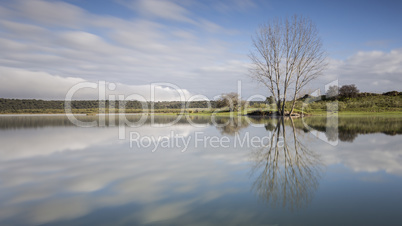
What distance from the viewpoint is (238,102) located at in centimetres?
3847

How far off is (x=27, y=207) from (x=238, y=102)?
36773 millimetres

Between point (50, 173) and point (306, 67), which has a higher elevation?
point (306, 67)

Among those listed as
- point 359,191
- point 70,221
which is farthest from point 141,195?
point 359,191

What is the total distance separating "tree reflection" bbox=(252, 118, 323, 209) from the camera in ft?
8.91

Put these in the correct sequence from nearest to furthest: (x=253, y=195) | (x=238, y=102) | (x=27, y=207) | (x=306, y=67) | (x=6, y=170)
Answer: (x=27, y=207) → (x=253, y=195) → (x=6, y=170) → (x=306, y=67) → (x=238, y=102)

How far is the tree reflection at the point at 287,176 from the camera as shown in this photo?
2.72 metres

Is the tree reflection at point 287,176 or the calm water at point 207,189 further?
the tree reflection at point 287,176

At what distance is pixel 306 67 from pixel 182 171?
70.4ft

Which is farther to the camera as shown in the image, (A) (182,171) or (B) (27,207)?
(A) (182,171)

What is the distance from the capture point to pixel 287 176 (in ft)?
11.5

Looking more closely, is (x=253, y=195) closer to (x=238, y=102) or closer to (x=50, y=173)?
(x=50, y=173)

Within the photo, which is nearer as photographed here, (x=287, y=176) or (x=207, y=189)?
(x=207, y=189)

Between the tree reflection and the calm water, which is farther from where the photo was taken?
the tree reflection

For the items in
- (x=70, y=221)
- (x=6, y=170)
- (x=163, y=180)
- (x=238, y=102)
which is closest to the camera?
(x=70, y=221)
